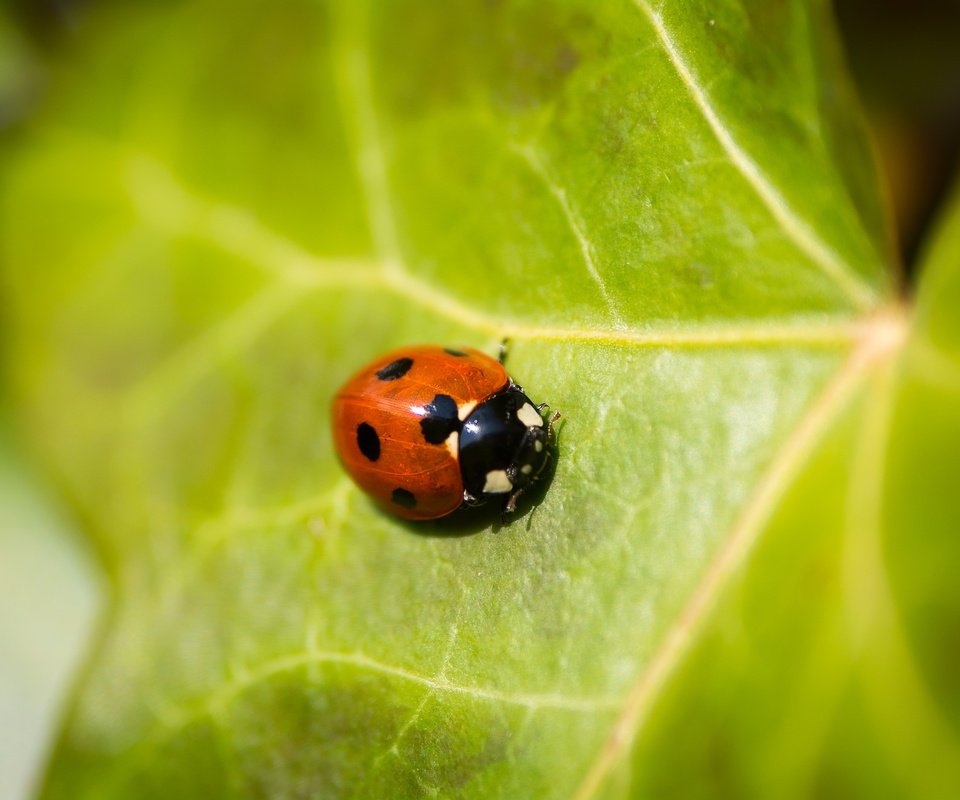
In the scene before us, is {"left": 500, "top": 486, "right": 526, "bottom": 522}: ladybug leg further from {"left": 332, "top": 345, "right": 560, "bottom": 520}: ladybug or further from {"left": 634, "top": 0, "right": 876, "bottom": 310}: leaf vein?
{"left": 634, "top": 0, "right": 876, "bottom": 310}: leaf vein

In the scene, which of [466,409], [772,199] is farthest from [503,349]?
[772,199]

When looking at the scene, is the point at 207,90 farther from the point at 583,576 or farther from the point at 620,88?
the point at 583,576

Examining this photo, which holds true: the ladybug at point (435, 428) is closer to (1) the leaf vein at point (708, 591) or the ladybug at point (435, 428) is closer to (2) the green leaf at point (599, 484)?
(2) the green leaf at point (599, 484)

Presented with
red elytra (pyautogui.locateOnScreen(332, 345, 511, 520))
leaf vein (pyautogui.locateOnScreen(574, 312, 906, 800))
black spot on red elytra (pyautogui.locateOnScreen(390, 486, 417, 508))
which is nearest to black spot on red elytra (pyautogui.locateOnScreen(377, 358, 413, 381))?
red elytra (pyautogui.locateOnScreen(332, 345, 511, 520))

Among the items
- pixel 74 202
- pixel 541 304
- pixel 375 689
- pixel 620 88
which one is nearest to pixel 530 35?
pixel 620 88

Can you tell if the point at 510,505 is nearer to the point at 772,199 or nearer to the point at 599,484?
the point at 599,484
